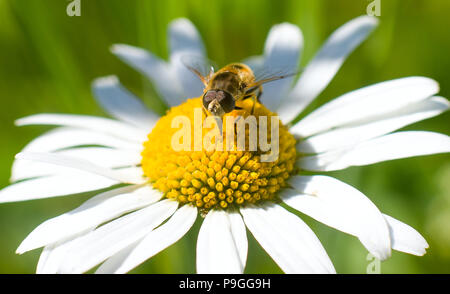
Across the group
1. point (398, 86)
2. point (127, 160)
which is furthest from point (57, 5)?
point (398, 86)

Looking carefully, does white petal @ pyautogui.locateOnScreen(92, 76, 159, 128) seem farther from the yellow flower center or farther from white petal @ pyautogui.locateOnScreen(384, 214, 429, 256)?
Answer: white petal @ pyautogui.locateOnScreen(384, 214, 429, 256)

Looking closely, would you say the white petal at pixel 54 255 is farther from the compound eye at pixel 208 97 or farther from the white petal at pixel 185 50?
the white petal at pixel 185 50

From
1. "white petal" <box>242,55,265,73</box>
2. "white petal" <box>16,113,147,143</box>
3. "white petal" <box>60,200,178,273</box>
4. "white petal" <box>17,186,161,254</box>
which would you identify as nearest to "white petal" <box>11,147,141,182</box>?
"white petal" <box>16,113,147,143</box>

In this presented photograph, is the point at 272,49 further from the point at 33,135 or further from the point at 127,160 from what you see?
the point at 33,135

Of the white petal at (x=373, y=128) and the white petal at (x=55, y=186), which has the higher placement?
the white petal at (x=373, y=128)

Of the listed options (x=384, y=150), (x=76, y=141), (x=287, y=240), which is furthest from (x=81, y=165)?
(x=384, y=150)

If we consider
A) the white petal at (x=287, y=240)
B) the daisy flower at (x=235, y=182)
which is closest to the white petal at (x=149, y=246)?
Result: the daisy flower at (x=235, y=182)
